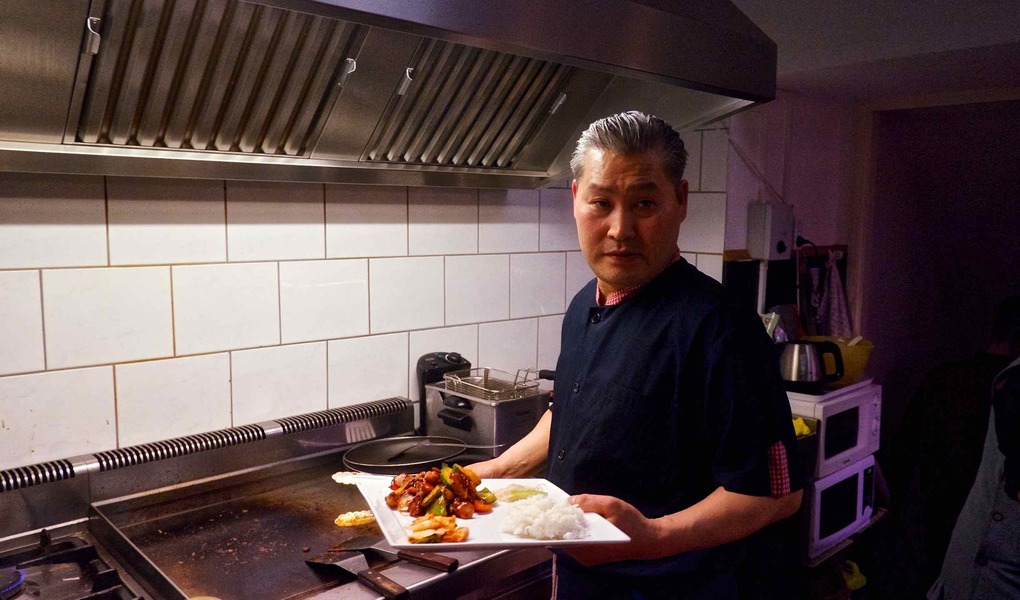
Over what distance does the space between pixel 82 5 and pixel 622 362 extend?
1083 millimetres

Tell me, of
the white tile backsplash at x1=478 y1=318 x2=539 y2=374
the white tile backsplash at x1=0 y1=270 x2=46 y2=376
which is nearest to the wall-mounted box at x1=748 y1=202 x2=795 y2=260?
the white tile backsplash at x1=478 y1=318 x2=539 y2=374

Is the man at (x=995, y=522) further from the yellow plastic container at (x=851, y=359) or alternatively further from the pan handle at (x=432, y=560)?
the pan handle at (x=432, y=560)

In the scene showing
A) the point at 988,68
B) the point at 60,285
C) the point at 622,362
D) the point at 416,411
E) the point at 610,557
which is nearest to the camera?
the point at 610,557

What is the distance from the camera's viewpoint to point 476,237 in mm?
2246

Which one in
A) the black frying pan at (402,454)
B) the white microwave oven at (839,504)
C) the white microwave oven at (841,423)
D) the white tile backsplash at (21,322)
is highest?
the white tile backsplash at (21,322)

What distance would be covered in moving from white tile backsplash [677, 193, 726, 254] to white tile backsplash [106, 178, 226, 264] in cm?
158

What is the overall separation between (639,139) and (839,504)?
1.80 meters

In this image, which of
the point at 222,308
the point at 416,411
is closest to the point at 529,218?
the point at 416,411

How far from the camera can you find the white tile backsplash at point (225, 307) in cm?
168

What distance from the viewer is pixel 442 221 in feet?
7.08

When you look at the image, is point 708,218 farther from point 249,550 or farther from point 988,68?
point 249,550

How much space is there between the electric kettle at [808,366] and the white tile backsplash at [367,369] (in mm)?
1229

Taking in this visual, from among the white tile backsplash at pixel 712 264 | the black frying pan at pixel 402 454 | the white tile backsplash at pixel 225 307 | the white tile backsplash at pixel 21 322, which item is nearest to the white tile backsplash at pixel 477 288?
the black frying pan at pixel 402 454

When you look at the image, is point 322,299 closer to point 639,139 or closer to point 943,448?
point 639,139
